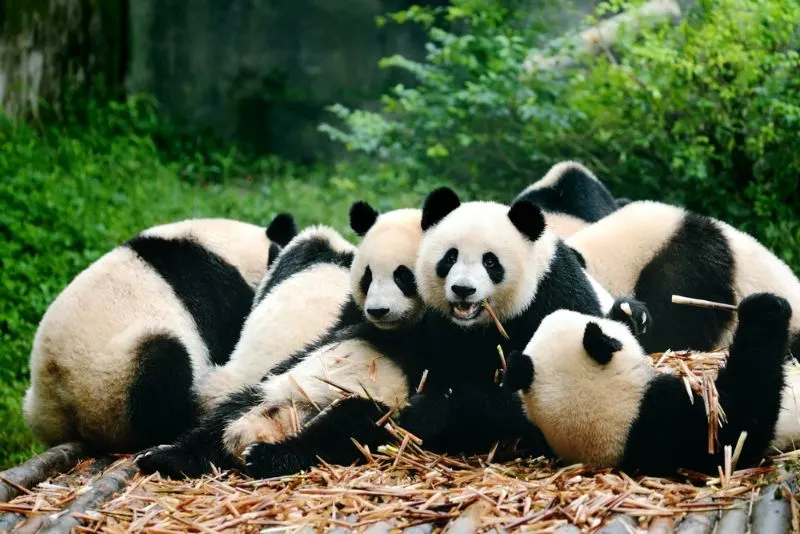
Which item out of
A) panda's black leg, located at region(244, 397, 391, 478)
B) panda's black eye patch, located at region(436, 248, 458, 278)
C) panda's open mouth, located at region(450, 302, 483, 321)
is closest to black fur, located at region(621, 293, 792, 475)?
panda's open mouth, located at region(450, 302, 483, 321)

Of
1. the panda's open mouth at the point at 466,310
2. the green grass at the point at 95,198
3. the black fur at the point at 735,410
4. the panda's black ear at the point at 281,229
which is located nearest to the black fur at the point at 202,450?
the panda's open mouth at the point at 466,310

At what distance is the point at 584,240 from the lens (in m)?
5.40

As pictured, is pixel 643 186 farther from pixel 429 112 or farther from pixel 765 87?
pixel 429 112

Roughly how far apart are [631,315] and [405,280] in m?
0.95

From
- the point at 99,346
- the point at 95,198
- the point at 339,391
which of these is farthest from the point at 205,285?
the point at 95,198

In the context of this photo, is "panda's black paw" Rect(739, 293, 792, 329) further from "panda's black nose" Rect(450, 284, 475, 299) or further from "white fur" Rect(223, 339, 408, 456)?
"white fur" Rect(223, 339, 408, 456)

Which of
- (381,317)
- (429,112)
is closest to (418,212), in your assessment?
(381,317)

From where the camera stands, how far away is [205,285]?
216 inches

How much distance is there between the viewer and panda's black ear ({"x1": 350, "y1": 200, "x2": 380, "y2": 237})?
4523 millimetres

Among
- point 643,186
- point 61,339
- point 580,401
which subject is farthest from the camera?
point 643,186

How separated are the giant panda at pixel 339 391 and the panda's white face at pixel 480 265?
19 cm

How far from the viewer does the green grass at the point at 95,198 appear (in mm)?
7668

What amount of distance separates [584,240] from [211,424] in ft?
7.08

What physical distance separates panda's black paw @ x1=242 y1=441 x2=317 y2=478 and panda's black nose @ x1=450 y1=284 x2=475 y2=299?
867 millimetres
